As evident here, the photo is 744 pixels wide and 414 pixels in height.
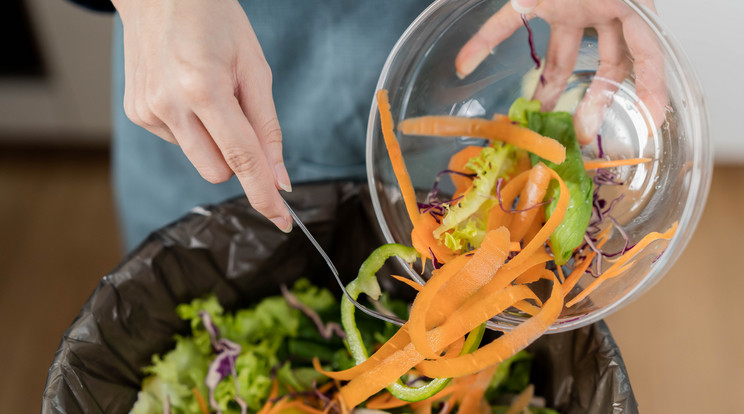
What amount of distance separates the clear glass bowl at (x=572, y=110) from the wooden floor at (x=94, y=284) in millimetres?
358

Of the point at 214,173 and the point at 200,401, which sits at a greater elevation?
the point at 214,173

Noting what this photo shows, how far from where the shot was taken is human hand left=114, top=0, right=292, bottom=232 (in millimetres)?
493

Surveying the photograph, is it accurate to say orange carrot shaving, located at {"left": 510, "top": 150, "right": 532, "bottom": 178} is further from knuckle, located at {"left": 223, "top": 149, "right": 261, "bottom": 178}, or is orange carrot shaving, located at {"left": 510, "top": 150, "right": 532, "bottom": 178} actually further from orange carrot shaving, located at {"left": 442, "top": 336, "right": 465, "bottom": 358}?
knuckle, located at {"left": 223, "top": 149, "right": 261, "bottom": 178}

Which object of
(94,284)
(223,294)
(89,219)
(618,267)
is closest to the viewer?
(618,267)

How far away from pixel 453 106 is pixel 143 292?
0.43 meters

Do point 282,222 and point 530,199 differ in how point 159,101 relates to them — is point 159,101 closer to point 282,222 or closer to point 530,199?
point 282,222

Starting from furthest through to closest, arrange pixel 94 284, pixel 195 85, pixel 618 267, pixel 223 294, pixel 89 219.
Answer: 1. pixel 89 219
2. pixel 94 284
3. pixel 223 294
4. pixel 618 267
5. pixel 195 85

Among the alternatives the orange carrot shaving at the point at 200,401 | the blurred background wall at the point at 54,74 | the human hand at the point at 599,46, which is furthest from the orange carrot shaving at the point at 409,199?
the blurred background wall at the point at 54,74

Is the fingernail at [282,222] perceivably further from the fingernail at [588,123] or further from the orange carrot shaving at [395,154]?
the fingernail at [588,123]

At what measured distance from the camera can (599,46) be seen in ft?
2.03

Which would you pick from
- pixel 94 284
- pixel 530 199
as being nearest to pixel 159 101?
pixel 530 199

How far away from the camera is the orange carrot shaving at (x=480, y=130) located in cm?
62

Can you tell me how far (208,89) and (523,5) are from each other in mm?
338

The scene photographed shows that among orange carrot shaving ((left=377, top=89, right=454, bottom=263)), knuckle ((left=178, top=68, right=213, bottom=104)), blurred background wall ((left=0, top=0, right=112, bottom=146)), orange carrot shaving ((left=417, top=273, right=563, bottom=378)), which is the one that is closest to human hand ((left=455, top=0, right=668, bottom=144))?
orange carrot shaving ((left=377, top=89, right=454, bottom=263))
